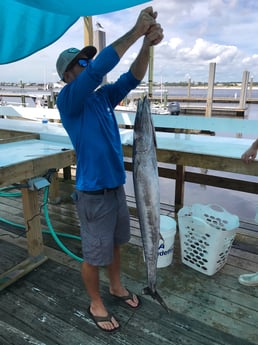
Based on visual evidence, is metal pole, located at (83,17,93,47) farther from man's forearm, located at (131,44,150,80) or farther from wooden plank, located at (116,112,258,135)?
man's forearm, located at (131,44,150,80)

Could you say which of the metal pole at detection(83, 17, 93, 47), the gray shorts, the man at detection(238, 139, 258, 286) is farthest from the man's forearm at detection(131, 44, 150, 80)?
the metal pole at detection(83, 17, 93, 47)

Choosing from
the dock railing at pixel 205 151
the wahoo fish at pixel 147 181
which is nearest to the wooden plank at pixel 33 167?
the dock railing at pixel 205 151

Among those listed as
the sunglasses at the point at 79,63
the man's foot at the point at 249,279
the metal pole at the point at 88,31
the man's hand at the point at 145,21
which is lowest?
the man's foot at the point at 249,279

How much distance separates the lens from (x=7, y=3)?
2.43 metres

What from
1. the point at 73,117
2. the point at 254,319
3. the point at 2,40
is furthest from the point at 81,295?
the point at 2,40

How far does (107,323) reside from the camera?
6.74ft

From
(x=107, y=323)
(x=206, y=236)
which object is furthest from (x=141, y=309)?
(x=206, y=236)

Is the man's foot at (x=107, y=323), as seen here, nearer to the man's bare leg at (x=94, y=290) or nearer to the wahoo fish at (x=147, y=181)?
the man's bare leg at (x=94, y=290)

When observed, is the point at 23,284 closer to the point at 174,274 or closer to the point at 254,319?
the point at 174,274

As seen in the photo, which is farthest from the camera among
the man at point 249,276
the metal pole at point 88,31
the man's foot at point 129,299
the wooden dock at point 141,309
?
the metal pole at point 88,31

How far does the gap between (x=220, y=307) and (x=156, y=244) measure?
971 mm

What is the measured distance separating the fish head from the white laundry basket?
1.37 metres

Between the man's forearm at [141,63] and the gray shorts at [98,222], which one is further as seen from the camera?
the gray shorts at [98,222]

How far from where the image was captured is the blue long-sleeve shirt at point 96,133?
1.72m
